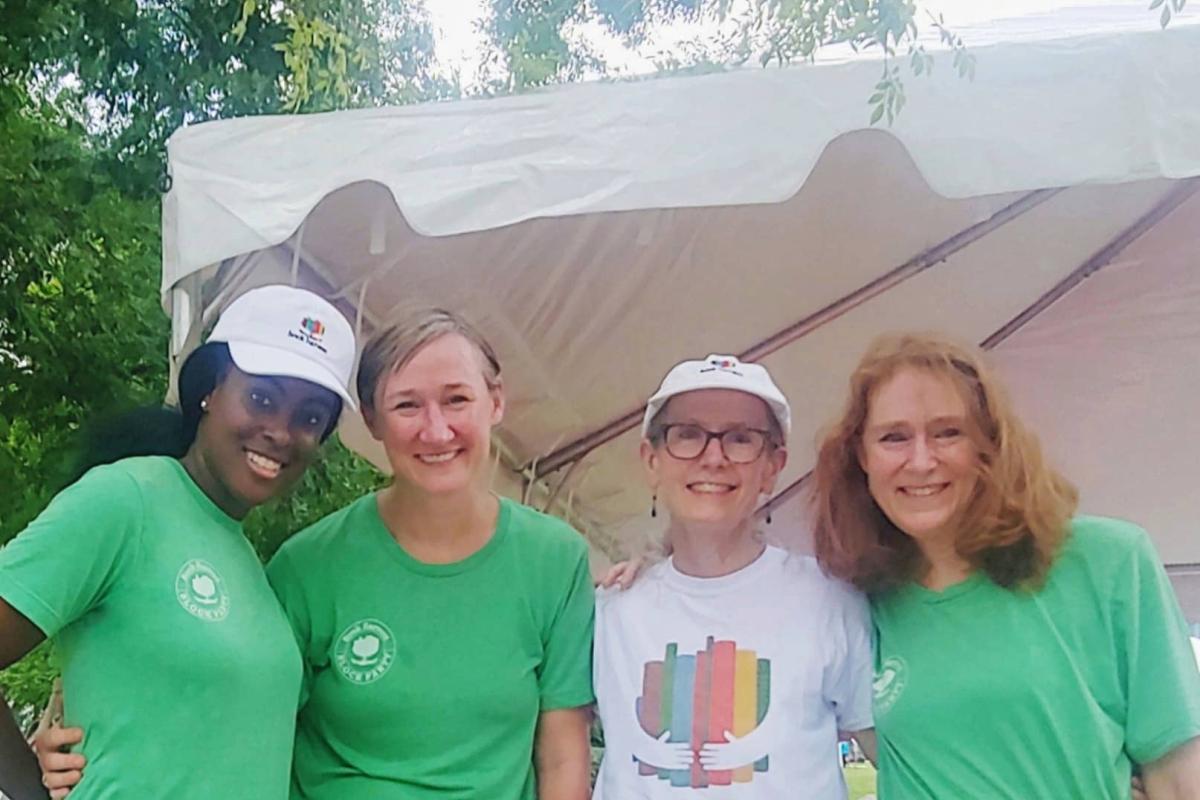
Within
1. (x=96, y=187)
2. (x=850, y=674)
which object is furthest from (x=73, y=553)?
(x=96, y=187)

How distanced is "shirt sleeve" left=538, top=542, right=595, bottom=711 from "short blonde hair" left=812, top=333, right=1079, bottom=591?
371 millimetres

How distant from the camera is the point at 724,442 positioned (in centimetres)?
173

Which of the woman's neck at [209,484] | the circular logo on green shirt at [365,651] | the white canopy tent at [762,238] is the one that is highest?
the white canopy tent at [762,238]

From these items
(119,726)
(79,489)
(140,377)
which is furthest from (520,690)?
(140,377)

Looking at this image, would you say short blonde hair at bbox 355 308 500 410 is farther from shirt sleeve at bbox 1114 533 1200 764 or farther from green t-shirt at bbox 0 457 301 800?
shirt sleeve at bbox 1114 533 1200 764

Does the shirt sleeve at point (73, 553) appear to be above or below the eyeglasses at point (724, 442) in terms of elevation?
below

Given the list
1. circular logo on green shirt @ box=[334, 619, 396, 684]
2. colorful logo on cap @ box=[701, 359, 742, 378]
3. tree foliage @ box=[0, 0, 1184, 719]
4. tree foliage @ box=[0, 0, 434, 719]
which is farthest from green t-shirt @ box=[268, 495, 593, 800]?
tree foliage @ box=[0, 0, 434, 719]

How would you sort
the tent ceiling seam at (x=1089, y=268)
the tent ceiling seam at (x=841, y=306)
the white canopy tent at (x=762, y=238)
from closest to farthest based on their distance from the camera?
the white canopy tent at (x=762, y=238) → the tent ceiling seam at (x=1089, y=268) → the tent ceiling seam at (x=841, y=306)

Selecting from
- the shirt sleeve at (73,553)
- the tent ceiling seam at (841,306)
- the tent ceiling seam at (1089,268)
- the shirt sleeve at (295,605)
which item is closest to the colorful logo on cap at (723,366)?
the shirt sleeve at (295,605)

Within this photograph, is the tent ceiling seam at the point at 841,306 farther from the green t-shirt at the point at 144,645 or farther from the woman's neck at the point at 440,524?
the green t-shirt at the point at 144,645

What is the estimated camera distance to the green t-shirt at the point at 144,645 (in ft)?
4.41

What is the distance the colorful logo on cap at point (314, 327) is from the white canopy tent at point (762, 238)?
32 centimetres

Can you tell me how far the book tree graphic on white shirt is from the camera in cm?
157

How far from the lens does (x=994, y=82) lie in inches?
74.2
